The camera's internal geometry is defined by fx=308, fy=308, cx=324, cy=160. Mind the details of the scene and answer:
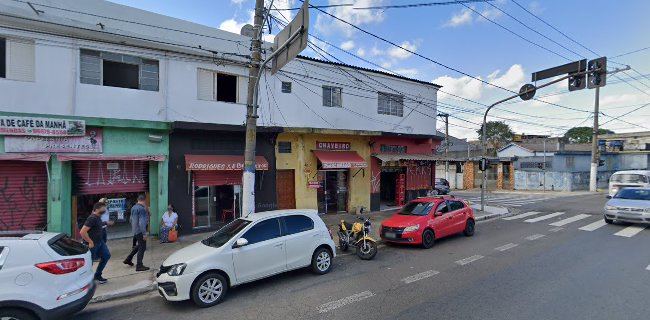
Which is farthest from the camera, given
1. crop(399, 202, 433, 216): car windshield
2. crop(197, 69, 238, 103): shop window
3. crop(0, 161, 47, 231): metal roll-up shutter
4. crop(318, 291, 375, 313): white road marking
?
crop(197, 69, 238, 103): shop window

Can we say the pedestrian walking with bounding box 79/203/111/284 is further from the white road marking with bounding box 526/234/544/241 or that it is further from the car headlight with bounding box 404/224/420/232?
the white road marking with bounding box 526/234/544/241

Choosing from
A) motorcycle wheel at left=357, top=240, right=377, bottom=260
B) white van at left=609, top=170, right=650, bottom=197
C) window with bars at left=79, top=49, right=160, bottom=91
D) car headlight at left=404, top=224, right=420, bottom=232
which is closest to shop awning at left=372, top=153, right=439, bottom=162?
car headlight at left=404, top=224, right=420, bottom=232

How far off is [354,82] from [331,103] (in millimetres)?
1817

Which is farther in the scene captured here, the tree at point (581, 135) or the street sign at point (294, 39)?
the tree at point (581, 135)

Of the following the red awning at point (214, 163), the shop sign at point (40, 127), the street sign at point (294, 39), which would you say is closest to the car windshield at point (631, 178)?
the red awning at point (214, 163)

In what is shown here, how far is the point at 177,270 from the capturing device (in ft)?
18.3

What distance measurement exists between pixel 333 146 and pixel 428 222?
6.87 m

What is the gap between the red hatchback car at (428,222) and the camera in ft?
30.1

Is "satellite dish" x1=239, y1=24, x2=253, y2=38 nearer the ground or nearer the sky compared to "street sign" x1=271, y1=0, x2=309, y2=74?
nearer the sky

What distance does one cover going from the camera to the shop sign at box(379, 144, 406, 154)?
54.9 ft

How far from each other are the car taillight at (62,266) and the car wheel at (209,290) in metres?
1.81

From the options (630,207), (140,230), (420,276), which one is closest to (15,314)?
(140,230)

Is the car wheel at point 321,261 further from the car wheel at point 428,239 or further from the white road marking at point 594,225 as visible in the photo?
the white road marking at point 594,225

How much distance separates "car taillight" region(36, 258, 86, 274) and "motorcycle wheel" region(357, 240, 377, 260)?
6.00 meters
